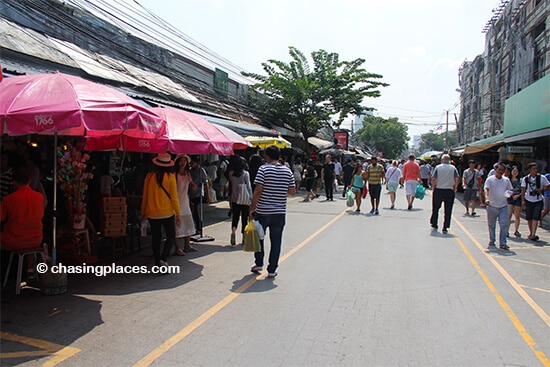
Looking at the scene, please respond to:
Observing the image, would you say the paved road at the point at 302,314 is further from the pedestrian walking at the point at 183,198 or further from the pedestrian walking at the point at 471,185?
the pedestrian walking at the point at 471,185

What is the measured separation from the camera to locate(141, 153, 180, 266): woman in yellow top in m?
6.61

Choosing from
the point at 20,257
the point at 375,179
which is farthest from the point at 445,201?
the point at 20,257

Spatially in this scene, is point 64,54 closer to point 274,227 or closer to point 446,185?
point 274,227

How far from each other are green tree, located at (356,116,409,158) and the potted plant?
79160mm

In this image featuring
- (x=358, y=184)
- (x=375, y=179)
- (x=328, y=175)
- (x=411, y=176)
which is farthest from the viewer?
(x=328, y=175)

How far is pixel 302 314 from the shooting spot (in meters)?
4.93

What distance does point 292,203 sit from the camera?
17.3 metres

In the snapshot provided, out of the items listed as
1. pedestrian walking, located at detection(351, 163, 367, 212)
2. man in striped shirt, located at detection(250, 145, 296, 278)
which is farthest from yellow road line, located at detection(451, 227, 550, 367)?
pedestrian walking, located at detection(351, 163, 367, 212)

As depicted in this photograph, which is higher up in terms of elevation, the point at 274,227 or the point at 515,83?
the point at 515,83

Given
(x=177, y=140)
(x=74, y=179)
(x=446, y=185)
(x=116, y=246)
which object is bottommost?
(x=116, y=246)

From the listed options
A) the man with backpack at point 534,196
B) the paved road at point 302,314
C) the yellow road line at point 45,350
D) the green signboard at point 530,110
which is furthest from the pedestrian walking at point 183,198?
the green signboard at point 530,110

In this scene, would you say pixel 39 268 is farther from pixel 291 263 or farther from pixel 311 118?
pixel 311 118

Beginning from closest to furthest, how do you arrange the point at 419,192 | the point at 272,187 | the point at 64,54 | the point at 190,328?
the point at 190,328 → the point at 272,187 → the point at 64,54 → the point at 419,192

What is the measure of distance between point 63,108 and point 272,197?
9.75 feet
